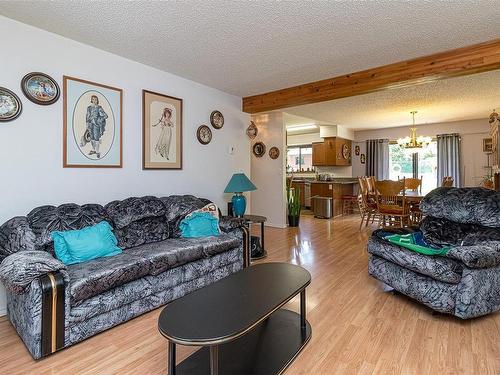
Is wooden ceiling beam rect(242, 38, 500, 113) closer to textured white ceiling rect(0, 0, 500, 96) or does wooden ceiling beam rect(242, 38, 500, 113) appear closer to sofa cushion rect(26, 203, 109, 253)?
textured white ceiling rect(0, 0, 500, 96)

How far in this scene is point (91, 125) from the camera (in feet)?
9.59

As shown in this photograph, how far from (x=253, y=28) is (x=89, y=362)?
283 centimetres

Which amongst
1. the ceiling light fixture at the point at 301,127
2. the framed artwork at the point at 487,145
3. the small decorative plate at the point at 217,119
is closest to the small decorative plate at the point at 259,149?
the small decorative plate at the point at 217,119

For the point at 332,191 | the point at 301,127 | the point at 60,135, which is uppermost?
the point at 301,127

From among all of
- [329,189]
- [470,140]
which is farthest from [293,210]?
[470,140]

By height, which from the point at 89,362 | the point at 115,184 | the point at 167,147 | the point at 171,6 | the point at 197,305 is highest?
the point at 171,6

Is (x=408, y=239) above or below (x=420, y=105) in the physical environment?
below

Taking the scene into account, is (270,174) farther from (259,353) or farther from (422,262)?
(259,353)

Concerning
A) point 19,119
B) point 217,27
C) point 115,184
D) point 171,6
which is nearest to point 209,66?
point 217,27

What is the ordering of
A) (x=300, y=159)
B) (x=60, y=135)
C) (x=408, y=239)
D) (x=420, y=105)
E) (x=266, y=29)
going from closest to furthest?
(x=266, y=29) → (x=60, y=135) → (x=408, y=239) → (x=420, y=105) → (x=300, y=159)

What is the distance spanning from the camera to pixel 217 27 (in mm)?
2500

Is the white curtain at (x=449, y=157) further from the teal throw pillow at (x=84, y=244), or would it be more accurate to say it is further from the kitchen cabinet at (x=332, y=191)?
the teal throw pillow at (x=84, y=244)

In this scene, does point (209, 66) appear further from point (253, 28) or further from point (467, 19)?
point (467, 19)

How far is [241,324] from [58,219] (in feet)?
6.35
